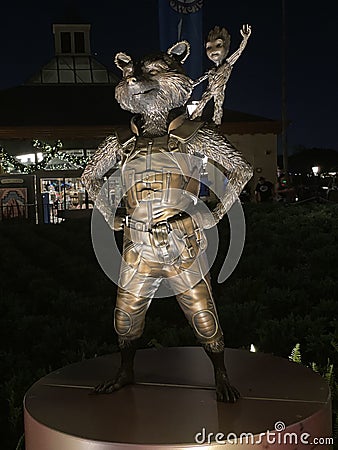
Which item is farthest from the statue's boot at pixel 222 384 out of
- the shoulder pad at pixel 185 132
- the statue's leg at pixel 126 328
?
the shoulder pad at pixel 185 132

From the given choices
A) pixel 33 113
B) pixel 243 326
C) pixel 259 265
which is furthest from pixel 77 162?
pixel 243 326

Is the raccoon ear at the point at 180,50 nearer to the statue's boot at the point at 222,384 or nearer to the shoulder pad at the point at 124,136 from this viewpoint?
the shoulder pad at the point at 124,136

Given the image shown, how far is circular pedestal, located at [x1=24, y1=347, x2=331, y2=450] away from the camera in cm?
293

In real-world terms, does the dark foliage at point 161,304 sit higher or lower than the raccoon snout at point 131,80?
lower

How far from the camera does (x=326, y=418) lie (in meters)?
3.22

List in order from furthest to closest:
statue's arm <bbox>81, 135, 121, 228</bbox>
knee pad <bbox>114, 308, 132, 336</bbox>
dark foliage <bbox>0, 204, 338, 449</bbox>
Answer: dark foliage <bbox>0, 204, 338, 449</bbox>
statue's arm <bbox>81, 135, 121, 228</bbox>
knee pad <bbox>114, 308, 132, 336</bbox>

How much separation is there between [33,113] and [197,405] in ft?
68.7

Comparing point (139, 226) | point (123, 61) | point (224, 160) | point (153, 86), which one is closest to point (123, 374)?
point (139, 226)

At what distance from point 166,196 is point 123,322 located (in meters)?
0.74

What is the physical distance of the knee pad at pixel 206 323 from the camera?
11.2 ft

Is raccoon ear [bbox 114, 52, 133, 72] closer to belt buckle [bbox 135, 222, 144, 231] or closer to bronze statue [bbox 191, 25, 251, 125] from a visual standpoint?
bronze statue [bbox 191, 25, 251, 125]

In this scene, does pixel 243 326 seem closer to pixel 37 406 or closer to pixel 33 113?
pixel 37 406

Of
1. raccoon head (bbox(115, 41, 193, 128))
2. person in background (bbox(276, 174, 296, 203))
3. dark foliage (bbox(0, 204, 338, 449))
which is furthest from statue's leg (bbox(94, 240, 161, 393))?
person in background (bbox(276, 174, 296, 203))

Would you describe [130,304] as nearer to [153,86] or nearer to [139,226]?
[139,226]
